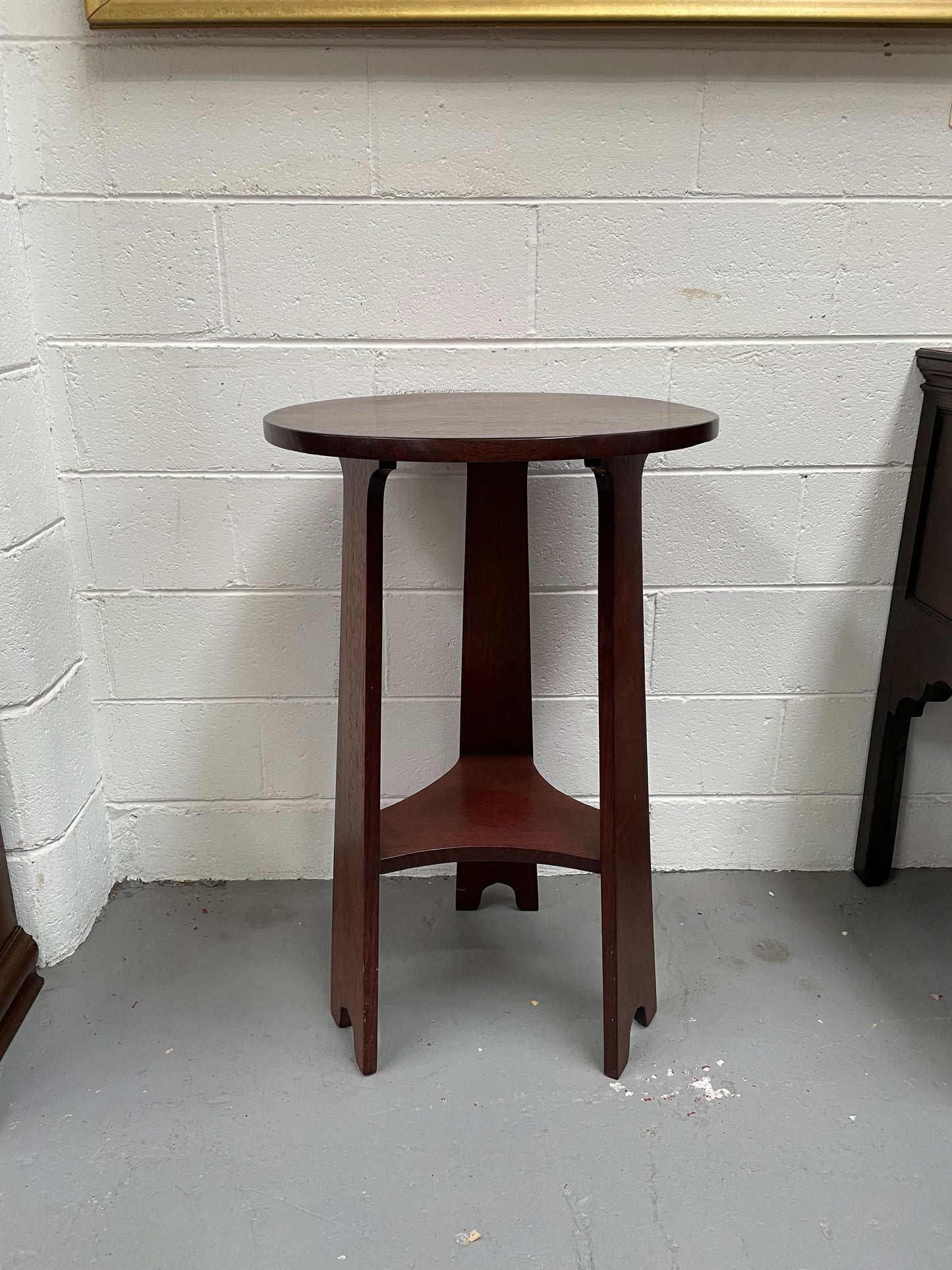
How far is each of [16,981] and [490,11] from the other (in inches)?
66.3

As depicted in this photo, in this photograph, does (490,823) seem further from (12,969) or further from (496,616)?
(12,969)

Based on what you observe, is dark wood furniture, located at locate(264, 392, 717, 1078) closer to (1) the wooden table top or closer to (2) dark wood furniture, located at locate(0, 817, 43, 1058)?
(1) the wooden table top

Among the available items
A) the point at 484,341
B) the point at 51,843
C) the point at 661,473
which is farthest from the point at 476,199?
the point at 51,843

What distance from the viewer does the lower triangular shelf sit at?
4.42ft

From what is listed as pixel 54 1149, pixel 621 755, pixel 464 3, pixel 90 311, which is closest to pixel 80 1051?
pixel 54 1149

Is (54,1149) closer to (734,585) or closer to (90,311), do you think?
(90,311)

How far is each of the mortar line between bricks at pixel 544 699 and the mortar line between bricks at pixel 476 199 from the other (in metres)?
0.86

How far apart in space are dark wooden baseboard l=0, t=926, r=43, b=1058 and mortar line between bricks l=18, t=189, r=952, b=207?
1210 millimetres

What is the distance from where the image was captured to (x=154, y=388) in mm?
1588

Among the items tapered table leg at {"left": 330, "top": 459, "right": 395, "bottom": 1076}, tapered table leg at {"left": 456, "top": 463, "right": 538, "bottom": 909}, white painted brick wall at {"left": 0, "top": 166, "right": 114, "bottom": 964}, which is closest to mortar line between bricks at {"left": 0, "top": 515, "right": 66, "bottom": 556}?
white painted brick wall at {"left": 0, "top": 166, "right": 114, "bottom": 964}

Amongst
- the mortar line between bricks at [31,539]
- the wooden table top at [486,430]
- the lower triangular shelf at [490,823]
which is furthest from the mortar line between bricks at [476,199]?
the lower triangular shelf at [490,823]

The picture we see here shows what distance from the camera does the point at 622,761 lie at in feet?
4.29

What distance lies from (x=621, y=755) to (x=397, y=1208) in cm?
64

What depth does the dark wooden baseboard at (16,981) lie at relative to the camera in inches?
56.5
